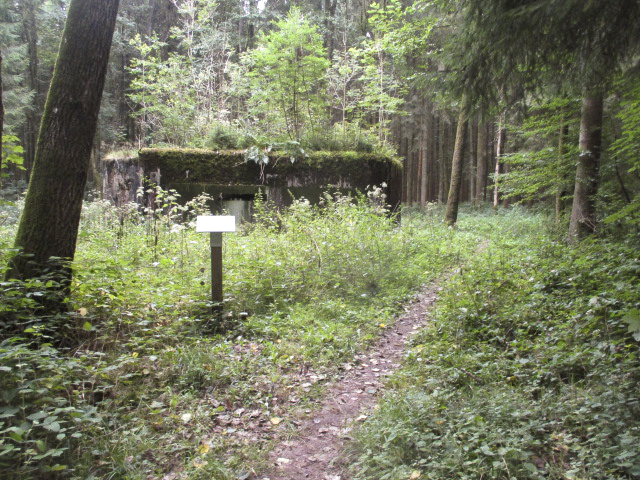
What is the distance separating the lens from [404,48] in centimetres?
1125

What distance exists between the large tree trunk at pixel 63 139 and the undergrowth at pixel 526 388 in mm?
3556

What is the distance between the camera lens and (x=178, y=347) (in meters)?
4.22

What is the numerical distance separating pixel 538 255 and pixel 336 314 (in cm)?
383

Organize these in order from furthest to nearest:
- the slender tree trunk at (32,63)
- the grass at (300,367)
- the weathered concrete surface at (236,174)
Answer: the slender tree trunk at (32,63) < the weathered concrete surface at (236,174) < the grass at (300,367)

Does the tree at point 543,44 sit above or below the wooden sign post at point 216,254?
above

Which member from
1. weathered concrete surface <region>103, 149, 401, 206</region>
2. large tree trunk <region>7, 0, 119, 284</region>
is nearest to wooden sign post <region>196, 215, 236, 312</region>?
large tree trunk <region>7, 0, 119, 284</region>

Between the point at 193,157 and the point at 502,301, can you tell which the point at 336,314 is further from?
the point at 193,157

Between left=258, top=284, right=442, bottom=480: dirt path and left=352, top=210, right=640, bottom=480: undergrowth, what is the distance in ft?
0.70

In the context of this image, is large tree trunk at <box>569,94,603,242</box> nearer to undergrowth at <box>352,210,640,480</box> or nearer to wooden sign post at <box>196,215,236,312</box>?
undergrowth at <box>352,210,640,480</box>

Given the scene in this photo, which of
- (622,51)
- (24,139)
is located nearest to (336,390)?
(622,51)

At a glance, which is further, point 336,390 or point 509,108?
point 509,108

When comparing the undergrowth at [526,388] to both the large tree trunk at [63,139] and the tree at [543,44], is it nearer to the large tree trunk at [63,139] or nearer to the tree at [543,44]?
the tree at [543,44]

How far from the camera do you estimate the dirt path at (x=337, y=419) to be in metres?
2.86

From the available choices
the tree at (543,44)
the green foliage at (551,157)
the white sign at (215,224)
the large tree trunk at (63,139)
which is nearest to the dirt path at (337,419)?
the white sign at (215,224)
